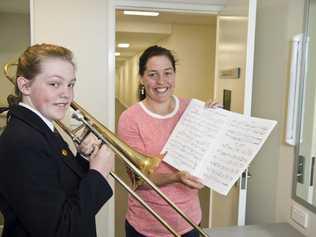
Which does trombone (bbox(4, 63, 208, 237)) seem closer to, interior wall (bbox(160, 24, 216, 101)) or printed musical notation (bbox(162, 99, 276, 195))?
printed musical notation (bbox(162, 99, 276, 195))

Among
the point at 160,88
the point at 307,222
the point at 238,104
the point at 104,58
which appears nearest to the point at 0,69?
the point at 104,58

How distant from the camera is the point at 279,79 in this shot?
5.61 ft

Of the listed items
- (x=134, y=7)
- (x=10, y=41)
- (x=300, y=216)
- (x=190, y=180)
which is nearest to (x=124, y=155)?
(x=190, y=180)

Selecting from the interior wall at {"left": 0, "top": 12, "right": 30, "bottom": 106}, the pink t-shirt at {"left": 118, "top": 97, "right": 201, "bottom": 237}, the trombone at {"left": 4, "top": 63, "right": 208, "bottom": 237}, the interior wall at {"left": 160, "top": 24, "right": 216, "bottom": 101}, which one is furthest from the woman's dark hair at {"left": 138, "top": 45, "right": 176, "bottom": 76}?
the interior wall at {"left": 160, "top": 24, "right": 216, "bottom": 101}

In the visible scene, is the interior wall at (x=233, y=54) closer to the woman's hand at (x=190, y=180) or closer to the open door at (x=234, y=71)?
the open door at (x=234, y=71)

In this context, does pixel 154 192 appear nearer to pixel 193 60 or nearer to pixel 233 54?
pixel 233 54

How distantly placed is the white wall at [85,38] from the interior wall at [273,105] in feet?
3.29

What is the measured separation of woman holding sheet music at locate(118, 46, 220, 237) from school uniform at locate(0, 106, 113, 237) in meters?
0.49

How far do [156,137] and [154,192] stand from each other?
0.76 feet

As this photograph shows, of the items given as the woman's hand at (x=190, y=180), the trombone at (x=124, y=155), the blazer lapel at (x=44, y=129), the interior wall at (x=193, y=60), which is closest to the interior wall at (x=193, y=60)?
the interior wall at (x=193, y=60)

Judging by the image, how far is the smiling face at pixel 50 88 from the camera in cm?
85

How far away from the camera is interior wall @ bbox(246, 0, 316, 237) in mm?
1616

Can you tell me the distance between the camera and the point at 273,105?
5.81ft

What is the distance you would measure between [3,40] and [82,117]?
6.15 feet
